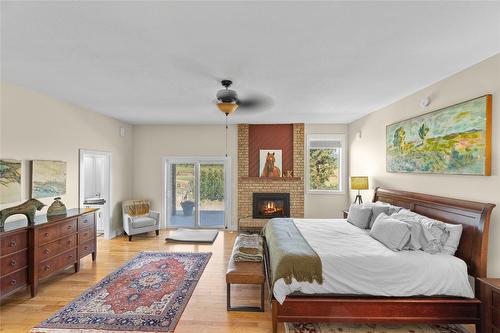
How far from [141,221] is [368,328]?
4859 millimetres

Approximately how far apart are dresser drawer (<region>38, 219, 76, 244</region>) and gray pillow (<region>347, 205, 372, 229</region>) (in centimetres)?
450

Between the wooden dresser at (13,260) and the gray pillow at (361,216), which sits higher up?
the gray pillow at (361,216)

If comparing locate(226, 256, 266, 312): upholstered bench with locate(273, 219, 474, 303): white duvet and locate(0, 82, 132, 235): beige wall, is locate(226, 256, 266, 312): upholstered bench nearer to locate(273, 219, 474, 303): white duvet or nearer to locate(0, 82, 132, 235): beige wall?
locate(273, 219, 474, 303): white duvet

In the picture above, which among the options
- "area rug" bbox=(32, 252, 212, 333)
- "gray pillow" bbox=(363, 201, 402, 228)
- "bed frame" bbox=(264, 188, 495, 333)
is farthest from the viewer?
"gray pillow" bbox=(363, 201, 402, 228)

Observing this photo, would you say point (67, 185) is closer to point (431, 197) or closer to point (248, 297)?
point (248, 297)

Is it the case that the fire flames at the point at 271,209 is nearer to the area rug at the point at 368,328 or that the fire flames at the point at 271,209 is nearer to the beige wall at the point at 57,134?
the beige wall at the point at 57,134

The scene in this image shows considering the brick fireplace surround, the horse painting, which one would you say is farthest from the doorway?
the horse painting

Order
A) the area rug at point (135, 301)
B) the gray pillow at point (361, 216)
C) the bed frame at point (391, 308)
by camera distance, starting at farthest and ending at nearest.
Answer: the gray pillow at point (361, 216) → the area rug at point (135, 301) → the bed frame at point (391, 308)

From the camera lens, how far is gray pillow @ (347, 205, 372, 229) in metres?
3.93

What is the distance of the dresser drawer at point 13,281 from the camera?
275cm

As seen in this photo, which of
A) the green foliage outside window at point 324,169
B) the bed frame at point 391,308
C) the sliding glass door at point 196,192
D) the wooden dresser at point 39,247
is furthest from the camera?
the sliding glass door at point 196,192

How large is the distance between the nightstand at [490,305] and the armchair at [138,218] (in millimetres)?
5708

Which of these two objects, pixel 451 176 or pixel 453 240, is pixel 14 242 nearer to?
pixel 453 240

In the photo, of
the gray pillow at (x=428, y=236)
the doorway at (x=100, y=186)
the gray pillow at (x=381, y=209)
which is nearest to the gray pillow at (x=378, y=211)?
the gray pillow at (x=381, y=209)
